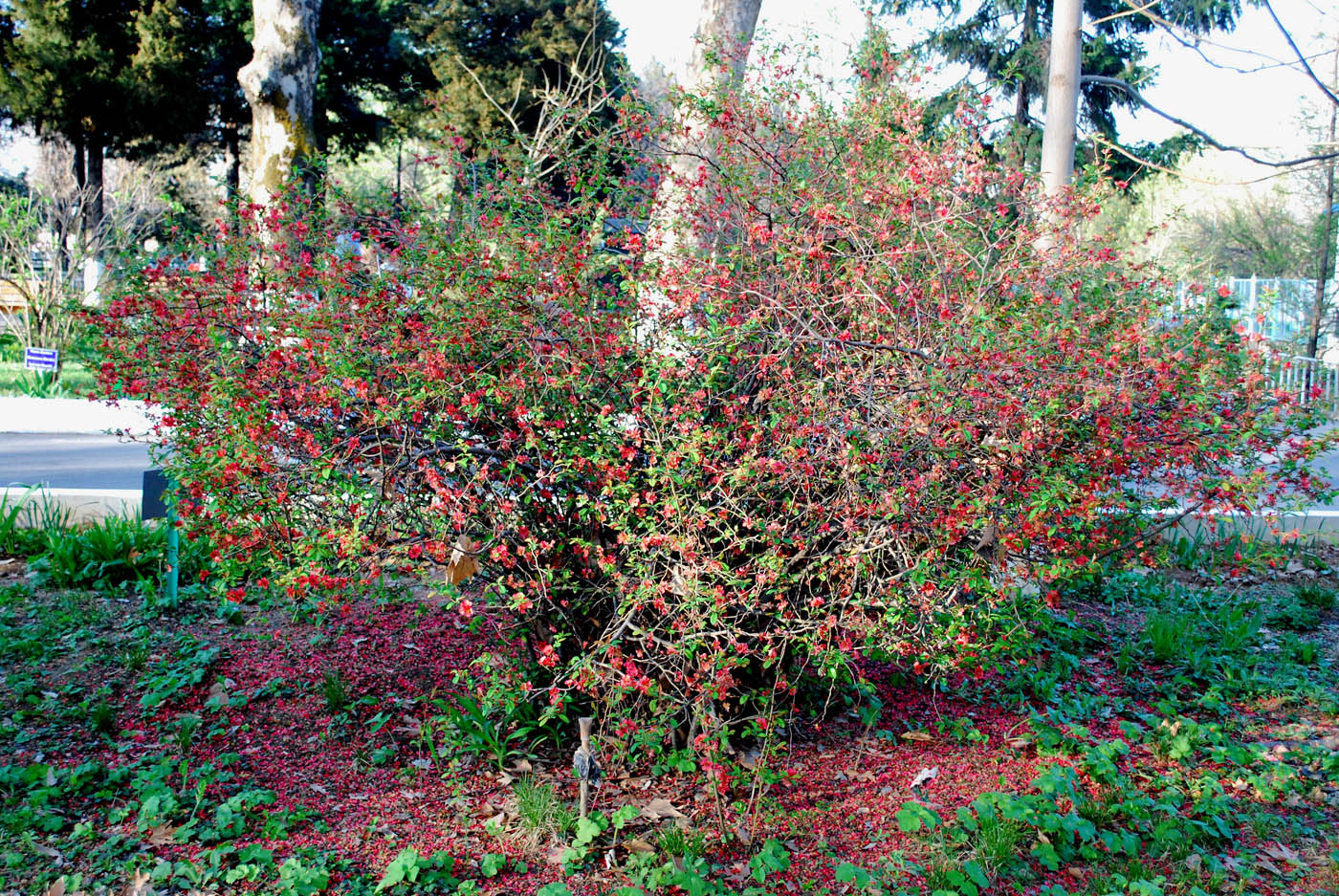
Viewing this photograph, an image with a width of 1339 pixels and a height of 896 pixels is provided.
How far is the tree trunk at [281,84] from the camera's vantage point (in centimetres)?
940

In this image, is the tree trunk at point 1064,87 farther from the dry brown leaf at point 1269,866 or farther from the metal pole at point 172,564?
the metal pole at point 172,564

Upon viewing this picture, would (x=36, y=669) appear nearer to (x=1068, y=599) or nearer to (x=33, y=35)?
(x=1068, y=599)

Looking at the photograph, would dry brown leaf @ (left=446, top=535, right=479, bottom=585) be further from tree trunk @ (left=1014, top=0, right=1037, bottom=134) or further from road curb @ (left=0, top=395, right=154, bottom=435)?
tree trunk @ (left=1014, top=0, right=1037, bottom=134)

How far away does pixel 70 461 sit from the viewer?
9.33 meters

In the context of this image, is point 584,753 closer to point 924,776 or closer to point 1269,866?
point 924,776

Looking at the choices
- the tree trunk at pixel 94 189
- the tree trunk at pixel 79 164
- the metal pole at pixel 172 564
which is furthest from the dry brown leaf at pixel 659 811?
the tree trunk at pixel 79 164

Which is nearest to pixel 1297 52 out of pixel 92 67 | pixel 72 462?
pixel 72 462

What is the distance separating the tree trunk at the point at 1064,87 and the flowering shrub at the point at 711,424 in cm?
405

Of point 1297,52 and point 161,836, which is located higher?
point 1297,52

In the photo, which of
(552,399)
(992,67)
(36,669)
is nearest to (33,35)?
(992,67)

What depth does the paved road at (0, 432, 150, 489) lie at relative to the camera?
820cm

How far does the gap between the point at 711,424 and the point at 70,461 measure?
840cm

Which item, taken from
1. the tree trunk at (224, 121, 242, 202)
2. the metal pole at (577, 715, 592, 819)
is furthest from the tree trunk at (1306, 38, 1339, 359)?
the tree trunk at (224, 121, 242, 202)

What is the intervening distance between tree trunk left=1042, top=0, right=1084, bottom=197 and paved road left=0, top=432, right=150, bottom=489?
299 inches
